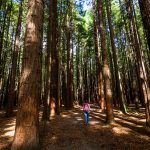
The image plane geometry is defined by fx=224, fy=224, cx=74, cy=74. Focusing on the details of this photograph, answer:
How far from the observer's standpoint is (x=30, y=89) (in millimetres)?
5859

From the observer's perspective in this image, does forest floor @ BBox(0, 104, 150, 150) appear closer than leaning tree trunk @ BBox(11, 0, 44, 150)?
No

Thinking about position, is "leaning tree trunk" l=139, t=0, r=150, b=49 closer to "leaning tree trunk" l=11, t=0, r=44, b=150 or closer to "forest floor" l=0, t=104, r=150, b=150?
"leaning tree trunk" l=11, t=0, r=44, b=150

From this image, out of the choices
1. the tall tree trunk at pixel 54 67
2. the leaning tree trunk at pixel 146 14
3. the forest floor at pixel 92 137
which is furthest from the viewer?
the tall tree trunk at pixel 54 67

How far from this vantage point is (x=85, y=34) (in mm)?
33688

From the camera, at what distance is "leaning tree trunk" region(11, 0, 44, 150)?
564 centimetres

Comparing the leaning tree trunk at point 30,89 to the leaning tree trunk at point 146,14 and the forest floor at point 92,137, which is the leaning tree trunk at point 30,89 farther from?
the leaning tree trunk at point 146,14

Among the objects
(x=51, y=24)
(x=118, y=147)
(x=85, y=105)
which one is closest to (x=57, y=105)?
(x=85, y=105)

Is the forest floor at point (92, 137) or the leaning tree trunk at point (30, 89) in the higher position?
the leaning tree trunk at point (30, 89)

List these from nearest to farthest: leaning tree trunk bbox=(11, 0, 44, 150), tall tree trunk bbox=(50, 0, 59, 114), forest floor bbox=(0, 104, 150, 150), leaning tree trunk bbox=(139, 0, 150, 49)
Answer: leaning tree trunk bbox=(139, 0, 150, 49) < leaning tree trunk bbox=(11, 0, 44, 150) < forest floor bbox=(0, 104, 150, 150) < tall tree trunk bbox=(50, 0, 59, 114)

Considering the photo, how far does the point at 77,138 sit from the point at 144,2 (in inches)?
264

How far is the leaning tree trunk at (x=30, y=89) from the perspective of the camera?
5641mm

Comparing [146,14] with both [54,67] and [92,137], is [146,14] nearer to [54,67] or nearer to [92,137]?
[92,137]

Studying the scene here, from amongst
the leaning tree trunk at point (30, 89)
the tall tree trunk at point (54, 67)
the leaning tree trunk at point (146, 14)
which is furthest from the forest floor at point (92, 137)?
the leaning tree trunk at point (146, 14)

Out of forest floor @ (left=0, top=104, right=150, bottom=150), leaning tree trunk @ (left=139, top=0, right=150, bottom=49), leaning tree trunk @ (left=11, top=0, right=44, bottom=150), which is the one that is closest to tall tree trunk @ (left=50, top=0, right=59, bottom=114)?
forest floor @ (left=0, top=104, right=150, bottom=150)
